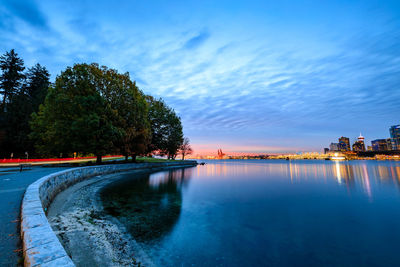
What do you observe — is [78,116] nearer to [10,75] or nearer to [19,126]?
[19,126]

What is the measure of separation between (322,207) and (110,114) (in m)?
28.3

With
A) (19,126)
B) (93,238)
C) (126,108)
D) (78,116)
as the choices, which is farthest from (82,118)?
(19,126)

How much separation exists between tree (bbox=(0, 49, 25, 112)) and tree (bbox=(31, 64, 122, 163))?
36624mm

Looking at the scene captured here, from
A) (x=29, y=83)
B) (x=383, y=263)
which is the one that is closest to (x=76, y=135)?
(x=383, y=263)

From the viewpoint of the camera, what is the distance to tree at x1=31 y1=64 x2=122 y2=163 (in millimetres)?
24516

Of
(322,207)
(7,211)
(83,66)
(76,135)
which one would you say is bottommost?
(322,207)

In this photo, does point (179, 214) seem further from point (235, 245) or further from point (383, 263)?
point (383, 263)

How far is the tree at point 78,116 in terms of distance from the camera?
24516 mm

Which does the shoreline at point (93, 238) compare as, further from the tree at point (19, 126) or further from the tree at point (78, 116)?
the tree at point (19, 126)

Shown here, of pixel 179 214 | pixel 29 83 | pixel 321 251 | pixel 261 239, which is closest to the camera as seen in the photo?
pixel 321 251

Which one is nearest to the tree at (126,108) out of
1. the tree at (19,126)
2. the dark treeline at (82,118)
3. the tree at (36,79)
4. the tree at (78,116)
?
the dark treeline at (82,118)

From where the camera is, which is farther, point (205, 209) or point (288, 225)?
point (205, 209)

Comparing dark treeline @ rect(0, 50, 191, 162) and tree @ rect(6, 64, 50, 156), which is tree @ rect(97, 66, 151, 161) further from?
tree @ rect(6, 64, 50, 156)

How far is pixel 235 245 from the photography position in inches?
309
